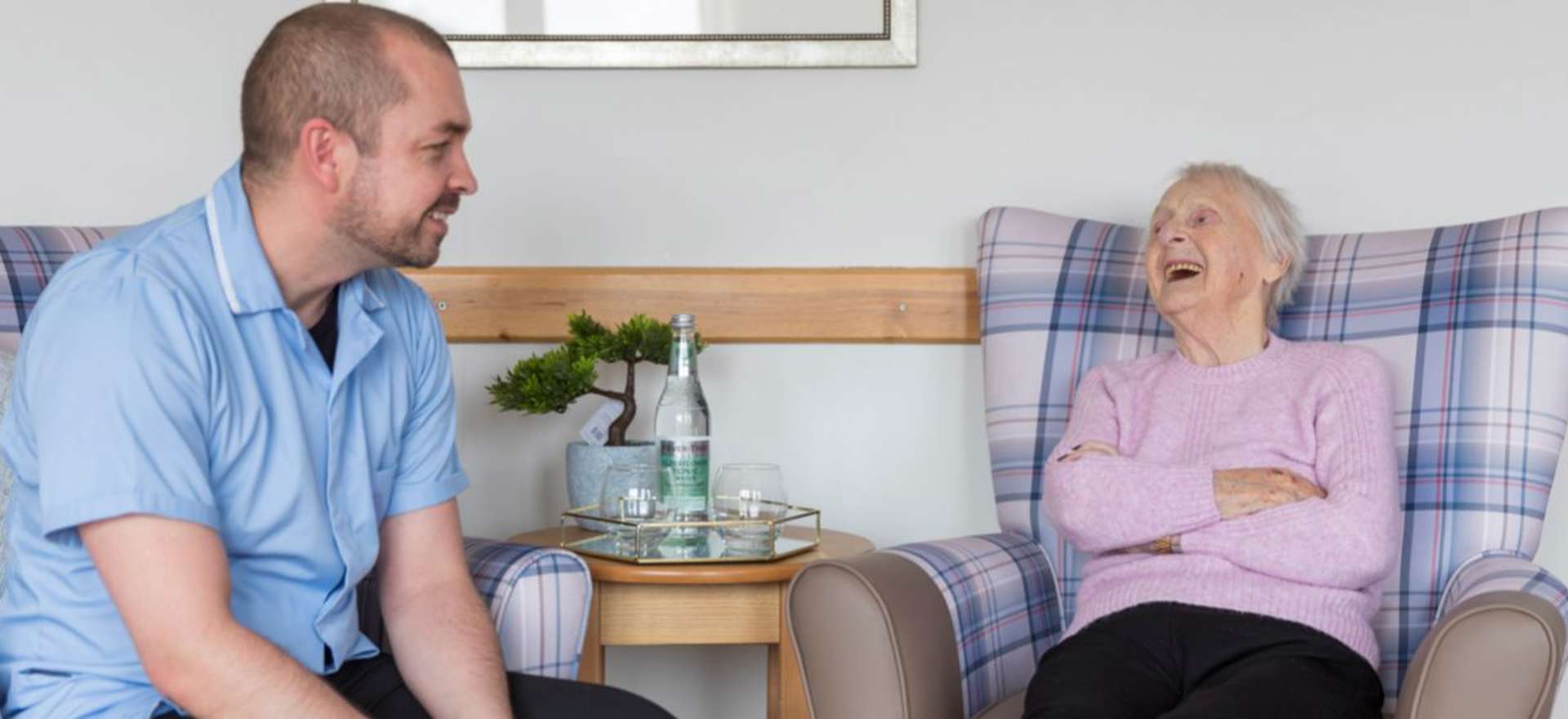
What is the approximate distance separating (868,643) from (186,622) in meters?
0.69

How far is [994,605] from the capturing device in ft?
6.20

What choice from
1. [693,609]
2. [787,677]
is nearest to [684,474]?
[693,609]

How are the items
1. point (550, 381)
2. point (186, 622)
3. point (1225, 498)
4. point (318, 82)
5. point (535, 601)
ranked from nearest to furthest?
point (186, 622)
point (318, 82)
point (535, 601)
point (1225, 498)
point (550, 381)

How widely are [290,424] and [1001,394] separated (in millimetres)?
1051

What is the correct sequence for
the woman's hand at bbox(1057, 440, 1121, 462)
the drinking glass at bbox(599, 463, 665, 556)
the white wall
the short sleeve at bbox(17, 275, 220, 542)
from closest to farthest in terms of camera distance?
the short sleeve at bbox(17, 275, 220, 542) → the woman's hand at bbox(1057, 440, 1121, 462) → the drinking glass at bbox(599, 463, 665, 556) → the white wall

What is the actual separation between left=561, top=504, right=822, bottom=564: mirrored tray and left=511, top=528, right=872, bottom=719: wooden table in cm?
2

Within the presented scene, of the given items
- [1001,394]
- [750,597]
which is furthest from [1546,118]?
[750,597]

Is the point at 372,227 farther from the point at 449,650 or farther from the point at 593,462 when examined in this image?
the point at 593,462

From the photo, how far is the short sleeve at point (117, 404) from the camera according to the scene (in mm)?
1272

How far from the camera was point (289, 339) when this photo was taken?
1.48 metres

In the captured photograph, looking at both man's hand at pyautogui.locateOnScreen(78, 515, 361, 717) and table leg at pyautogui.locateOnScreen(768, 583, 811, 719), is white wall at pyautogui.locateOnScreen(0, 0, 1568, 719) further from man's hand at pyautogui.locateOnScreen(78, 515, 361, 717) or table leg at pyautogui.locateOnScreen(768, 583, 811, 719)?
man's hand at pyautogui.locateOnScreen(78, 515, 361, 717)

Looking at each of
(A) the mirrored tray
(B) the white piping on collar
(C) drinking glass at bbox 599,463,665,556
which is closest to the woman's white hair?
(A) the mirrored tray

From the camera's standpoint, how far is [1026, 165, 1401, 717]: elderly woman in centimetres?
169

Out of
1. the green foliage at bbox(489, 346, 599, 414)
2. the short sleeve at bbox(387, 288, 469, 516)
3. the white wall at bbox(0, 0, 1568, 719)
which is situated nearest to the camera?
the short sleeve at bbox(387, 288, 469, 516)
